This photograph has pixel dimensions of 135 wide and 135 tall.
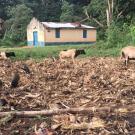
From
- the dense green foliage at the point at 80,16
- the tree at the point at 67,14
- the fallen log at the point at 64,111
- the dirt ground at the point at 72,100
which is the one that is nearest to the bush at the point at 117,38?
the dense green foliage at the point at 80,16

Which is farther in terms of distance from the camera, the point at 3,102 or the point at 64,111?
the point at 3,102

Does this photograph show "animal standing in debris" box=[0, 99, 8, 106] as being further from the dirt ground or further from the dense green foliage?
the dense green foliage

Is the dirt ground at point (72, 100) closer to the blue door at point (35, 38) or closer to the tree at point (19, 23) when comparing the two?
the blue door at point (35, 38)

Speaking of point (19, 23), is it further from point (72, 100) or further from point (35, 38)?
point (72, 100)

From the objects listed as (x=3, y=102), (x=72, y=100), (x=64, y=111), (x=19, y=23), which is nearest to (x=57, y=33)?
(x=19, y=23)

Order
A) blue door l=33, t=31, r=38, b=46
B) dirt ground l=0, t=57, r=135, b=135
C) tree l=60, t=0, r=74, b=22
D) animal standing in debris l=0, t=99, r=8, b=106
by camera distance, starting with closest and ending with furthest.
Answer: dirt ground l=0, t=57, r=135, b=135 → animal standing in debris l=0, t=99, r=8, b=106 → blue door l=33, t=31, r=38, b=46 → tree l=60, t=0, r=74, b=22

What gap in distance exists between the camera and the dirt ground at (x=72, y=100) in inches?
243

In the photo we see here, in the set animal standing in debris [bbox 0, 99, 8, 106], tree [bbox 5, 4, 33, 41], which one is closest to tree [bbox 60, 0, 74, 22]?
tree [bbox 5, 4, 33, 41]

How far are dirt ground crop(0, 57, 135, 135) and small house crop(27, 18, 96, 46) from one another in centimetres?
3079

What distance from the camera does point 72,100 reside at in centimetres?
798

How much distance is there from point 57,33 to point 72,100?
35.9 m

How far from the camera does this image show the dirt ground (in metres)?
6.16

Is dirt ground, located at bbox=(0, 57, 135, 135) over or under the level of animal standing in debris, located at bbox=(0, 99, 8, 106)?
under

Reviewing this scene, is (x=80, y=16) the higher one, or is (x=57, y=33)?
(x=80, y=16)
